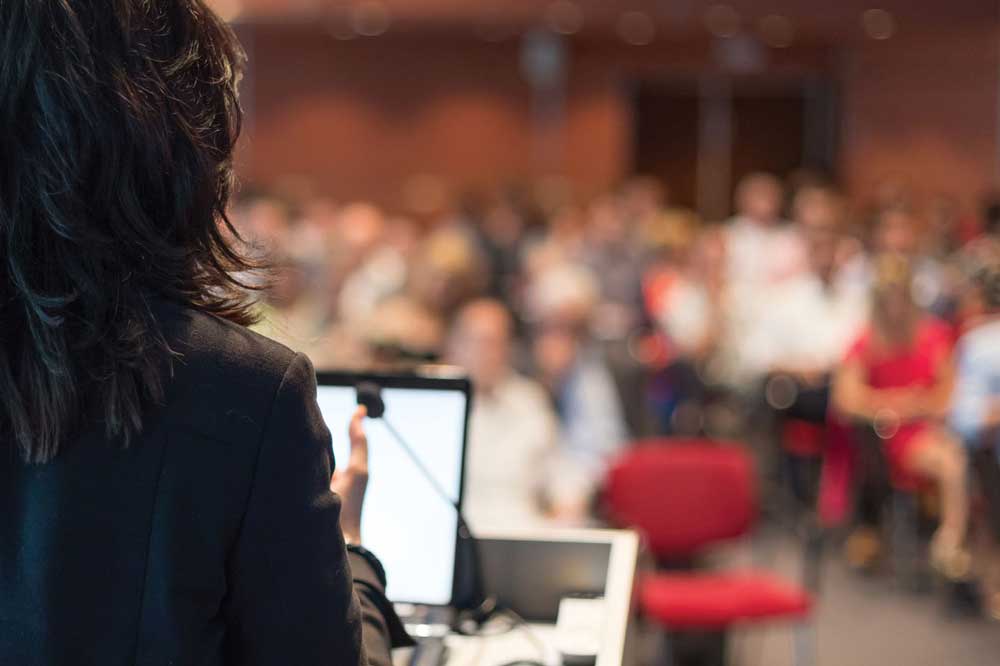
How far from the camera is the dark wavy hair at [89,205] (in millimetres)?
1104

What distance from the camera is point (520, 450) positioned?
402 cm

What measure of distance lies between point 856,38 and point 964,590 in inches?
388

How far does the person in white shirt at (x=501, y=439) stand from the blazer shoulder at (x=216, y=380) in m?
2.76

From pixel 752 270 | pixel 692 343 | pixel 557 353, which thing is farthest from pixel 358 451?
pixel 752 270

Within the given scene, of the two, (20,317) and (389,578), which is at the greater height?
(20,317)

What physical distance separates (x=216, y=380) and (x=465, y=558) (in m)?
1.07

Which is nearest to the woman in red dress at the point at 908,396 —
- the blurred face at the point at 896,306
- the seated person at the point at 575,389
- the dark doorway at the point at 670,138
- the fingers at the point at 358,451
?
the blurred face at the point at 896,306

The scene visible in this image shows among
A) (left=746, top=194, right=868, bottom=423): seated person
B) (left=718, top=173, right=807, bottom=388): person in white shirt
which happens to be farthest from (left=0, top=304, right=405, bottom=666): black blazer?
(left=718, top=173, right=807, bottom=388): person in white shirt

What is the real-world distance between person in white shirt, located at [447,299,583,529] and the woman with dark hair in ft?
8.98

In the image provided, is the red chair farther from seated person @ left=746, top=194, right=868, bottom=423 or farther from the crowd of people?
seated person @ left=746, top=194, right=868, bottom=423

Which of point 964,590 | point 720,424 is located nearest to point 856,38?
point 720,424

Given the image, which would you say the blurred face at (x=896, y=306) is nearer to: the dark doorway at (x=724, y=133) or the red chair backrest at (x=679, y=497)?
the red chair backrest at (x=679, y=497)

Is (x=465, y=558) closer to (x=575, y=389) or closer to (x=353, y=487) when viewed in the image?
(x=353, y=487)

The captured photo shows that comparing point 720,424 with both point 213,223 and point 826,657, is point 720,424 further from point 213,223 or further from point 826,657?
point 213,223
